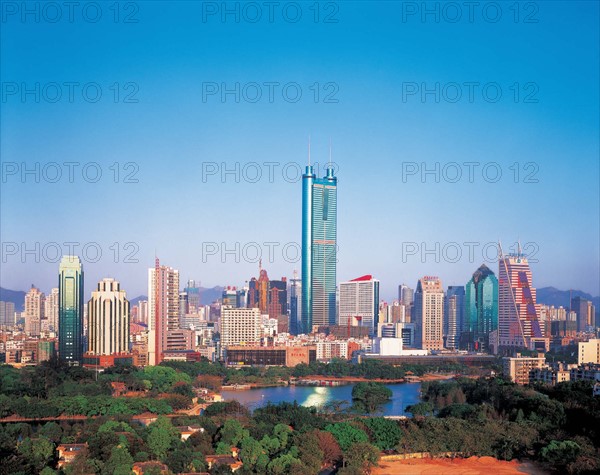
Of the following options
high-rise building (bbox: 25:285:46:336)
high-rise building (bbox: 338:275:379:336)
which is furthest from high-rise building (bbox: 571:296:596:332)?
high-rise building (bbox: 25:285:46:336)

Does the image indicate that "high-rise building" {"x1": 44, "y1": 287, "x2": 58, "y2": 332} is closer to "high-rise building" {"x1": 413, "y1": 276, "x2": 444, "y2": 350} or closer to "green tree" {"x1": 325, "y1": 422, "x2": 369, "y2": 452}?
"high-rise building" {"x1": 413, "y1": 276, "x2": 444, "y2": 350}

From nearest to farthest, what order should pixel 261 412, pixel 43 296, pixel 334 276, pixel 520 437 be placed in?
pixel 520 437 → pixel 261 412 → pixel 43 296 → pixel 334 276

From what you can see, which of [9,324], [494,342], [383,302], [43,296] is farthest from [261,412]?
[383,302]

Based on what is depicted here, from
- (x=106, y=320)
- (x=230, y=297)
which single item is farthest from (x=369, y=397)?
(x=230, y=297)

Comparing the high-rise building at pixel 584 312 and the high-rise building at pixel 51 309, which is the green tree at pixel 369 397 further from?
the high-rise building at pixel 584 312

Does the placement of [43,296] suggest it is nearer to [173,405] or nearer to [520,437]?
[173,405]

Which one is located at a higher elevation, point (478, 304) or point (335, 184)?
point (335, 184)
